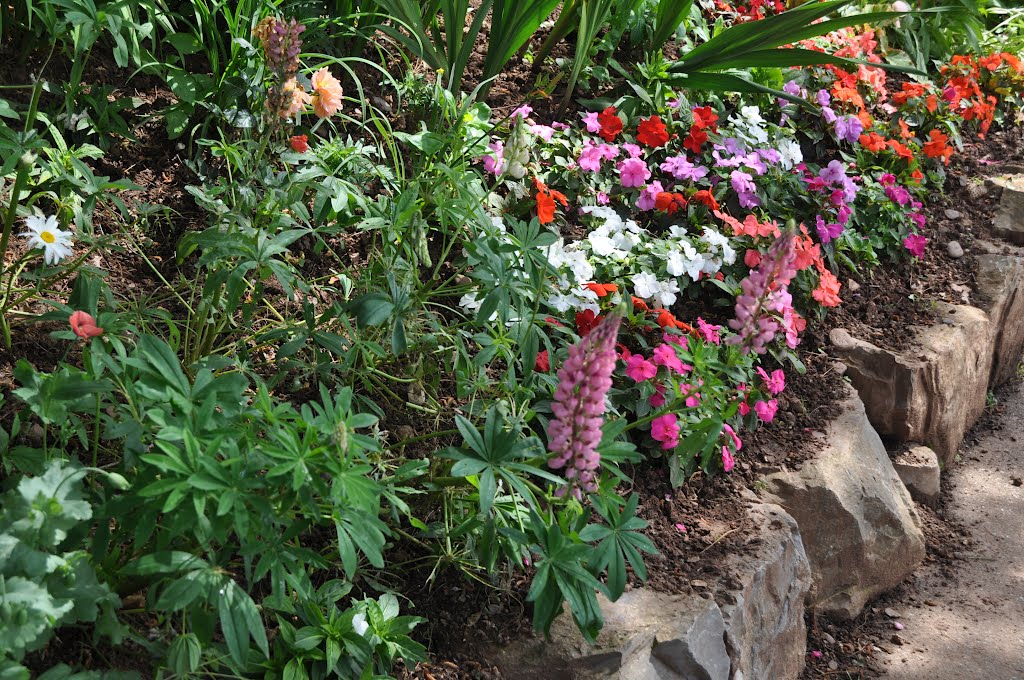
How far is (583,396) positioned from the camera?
1479mm

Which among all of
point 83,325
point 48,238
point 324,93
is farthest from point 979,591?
point 48,238

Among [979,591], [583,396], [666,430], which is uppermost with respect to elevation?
[583,396]

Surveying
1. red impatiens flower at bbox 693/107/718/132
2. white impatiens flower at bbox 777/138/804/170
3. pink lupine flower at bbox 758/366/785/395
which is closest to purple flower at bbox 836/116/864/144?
white impatiens flower at bbox 777/138/804/170

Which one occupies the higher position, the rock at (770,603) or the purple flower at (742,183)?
the purple flower at (742,183)

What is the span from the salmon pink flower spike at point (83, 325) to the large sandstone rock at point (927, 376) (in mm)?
2303

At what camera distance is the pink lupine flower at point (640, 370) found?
219cm

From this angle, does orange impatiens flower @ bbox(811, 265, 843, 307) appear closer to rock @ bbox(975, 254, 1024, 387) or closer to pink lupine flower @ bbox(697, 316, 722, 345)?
pink lupine flower @ bbox(697, 316, 722, 345)

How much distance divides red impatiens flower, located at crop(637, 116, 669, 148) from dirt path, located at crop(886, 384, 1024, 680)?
160 centimetres

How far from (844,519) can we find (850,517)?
0.02 meters

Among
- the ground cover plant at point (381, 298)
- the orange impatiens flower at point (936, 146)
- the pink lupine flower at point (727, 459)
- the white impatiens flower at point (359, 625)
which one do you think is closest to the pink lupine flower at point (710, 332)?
the ground cover plant at point (381, 298)

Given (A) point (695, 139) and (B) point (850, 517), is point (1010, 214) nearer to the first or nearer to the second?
(A) point (695, 139)

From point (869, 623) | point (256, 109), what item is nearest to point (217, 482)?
point (256, 109)

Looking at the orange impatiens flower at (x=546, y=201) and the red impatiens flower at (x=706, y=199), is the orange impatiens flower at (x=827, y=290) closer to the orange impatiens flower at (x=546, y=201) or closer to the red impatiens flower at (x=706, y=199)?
the red impatiens flower at (x=706, y=199)

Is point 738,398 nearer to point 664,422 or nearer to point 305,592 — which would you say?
point 664,422
